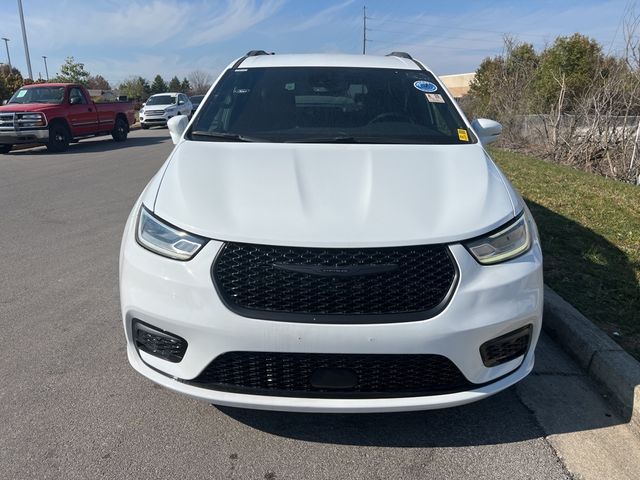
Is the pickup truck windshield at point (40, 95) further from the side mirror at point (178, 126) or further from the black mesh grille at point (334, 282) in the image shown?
the black mesh grille at point (334, 282)

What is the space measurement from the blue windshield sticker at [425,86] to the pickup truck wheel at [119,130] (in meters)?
16.8

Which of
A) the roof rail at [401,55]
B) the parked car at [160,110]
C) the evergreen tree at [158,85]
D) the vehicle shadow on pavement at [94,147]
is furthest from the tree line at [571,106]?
the evergreen tree at [158,85]

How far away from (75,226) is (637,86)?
1007 centimetres

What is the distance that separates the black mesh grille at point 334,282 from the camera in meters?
2.29

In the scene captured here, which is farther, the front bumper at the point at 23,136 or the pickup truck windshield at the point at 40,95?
the pickup truck windshield at the point at 40,95

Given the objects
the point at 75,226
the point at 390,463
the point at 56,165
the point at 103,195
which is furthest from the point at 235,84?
the point at 56,165

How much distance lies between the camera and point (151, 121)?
26.3 meters

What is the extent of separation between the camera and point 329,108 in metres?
3.80

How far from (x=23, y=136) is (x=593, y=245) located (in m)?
14.8

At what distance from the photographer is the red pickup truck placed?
583 inches

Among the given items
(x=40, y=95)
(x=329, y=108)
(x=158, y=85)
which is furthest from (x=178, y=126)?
(x=158, y=85)

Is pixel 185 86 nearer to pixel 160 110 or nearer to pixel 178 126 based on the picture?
pixel 160 110

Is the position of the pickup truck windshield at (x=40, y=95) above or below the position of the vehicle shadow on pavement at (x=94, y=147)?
above

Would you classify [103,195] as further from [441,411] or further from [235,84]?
[441,411]
